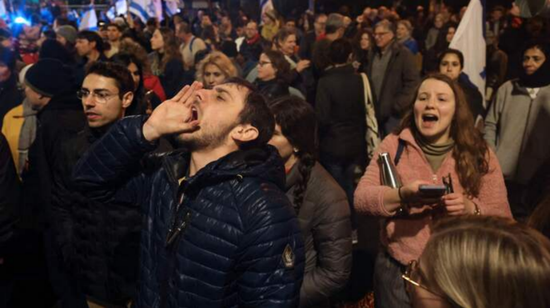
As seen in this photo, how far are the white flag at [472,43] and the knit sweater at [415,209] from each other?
10.4 ft

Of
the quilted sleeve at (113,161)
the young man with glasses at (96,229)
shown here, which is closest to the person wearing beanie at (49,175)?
the young man with glasses at (96,229)

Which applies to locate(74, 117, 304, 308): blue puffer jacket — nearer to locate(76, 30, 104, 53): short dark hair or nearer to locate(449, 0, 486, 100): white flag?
locate(449, 0, 486, 100): white flag

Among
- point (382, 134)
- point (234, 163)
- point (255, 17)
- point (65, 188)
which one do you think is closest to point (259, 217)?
point (234, 163)

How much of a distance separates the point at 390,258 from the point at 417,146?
570 millimetres

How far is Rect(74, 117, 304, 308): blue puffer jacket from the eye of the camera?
7.22 feet

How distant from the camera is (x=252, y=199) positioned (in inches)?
88.7

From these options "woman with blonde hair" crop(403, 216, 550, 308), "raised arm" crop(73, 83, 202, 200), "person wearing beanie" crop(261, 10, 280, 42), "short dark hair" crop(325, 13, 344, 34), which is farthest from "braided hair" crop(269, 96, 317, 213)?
"person wearing beanie" crop(261, 10, 280, 42)

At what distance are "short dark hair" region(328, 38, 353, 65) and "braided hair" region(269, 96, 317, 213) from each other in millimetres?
2902

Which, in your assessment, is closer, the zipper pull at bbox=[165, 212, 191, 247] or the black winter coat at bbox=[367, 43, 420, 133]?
the zipper pull at bbox=[165, 212, 191, 247]

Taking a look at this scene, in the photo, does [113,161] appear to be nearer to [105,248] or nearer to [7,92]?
[105,248]

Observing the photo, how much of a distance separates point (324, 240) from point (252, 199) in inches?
34.9

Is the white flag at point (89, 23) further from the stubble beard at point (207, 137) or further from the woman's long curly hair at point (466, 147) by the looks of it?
the stubble beard at point (207, 137)

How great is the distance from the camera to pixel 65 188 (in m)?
3.49

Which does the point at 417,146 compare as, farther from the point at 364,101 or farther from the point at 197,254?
the point at 364,101
